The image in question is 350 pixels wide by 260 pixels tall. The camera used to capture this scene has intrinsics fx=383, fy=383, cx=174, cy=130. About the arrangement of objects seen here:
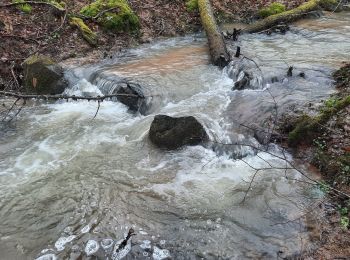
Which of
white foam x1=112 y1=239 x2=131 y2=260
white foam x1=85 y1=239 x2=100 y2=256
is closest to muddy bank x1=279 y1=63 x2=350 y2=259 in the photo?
white foam x1=112 y1=239 x2=131 y2=260

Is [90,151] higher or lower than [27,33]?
lower

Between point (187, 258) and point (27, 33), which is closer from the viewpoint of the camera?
point (187, 258)

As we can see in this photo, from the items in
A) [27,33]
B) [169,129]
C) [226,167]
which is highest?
[27,33]

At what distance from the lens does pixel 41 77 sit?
9602 mm

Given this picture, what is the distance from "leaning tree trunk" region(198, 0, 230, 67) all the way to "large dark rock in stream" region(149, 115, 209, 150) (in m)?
3.99

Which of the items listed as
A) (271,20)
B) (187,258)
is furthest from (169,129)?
(271,20)

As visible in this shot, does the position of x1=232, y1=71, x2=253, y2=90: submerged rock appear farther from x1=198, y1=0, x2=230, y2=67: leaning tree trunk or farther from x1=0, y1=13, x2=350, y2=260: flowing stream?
x1=198, y1=0, x2=230, y2=67: leaning tree trunk

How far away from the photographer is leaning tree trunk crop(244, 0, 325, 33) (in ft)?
44.2

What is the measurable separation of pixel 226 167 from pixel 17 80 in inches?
241

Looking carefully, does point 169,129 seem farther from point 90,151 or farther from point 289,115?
point 289,115

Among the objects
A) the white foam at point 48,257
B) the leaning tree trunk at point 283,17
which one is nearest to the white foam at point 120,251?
the white foam at point 48,257

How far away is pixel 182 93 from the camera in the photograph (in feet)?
31.2

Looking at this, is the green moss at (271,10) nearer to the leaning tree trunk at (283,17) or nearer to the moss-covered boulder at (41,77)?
the leaning tree trunk at (283,17)

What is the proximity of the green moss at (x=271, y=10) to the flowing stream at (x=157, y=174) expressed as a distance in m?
4.28
